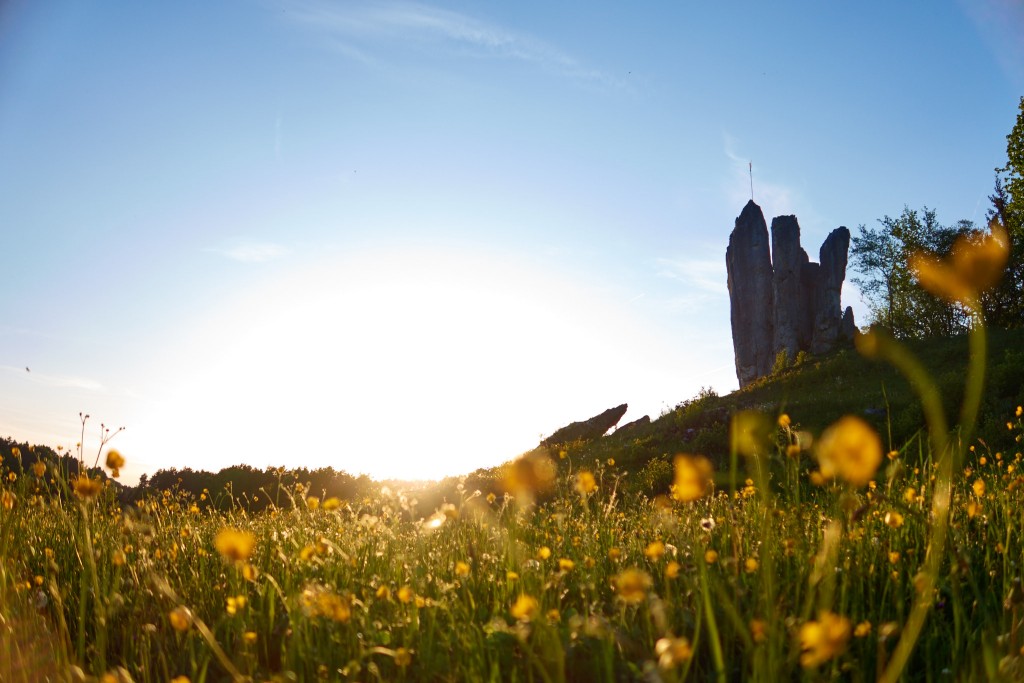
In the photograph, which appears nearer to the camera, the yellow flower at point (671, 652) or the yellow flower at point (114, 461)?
the yellow flower at point (671, 652)

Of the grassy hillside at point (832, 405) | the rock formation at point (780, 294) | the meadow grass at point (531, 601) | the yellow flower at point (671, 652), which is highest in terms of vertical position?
the rock formation at point (780, 294)

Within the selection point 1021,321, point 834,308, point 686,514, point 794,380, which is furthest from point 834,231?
point 686,514

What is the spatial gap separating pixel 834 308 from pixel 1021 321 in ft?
35.5

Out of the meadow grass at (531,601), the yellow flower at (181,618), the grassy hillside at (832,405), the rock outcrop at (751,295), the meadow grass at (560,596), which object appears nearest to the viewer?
the yellow flower at (181,618)

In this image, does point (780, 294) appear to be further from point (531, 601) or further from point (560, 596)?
point (531, 601)

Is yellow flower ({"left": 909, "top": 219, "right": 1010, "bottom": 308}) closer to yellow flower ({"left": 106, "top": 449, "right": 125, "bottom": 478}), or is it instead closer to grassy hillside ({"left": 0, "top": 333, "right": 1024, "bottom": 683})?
grassy hillside ({"left": 0, "top": 333, "right": 1024, "bottom": 683})

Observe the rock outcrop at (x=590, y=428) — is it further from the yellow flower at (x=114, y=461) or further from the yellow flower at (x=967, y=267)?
the yellow flower at (x=967, y=267)

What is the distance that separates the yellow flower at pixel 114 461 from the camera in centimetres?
245

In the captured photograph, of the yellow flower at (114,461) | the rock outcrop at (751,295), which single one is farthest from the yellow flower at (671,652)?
the rock outcrop at (751,295)

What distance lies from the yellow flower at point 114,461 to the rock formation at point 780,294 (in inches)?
1923

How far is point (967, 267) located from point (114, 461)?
182 ft

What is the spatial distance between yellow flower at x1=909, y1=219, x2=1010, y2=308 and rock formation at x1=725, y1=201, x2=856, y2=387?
5.39 meters

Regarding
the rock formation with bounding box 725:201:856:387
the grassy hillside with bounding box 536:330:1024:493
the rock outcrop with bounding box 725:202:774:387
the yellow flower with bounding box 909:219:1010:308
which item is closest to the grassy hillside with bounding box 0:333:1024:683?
the grassy hillside with bounding box 536:330:1024:493

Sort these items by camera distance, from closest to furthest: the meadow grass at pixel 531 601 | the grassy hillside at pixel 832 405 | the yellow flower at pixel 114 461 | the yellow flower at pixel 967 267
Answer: the meadow grass at pixel 531 601, the yellow flower at pixel 114 461, the grassy hillside at pixel 832 405, the yellow flower at pixel 967 267
